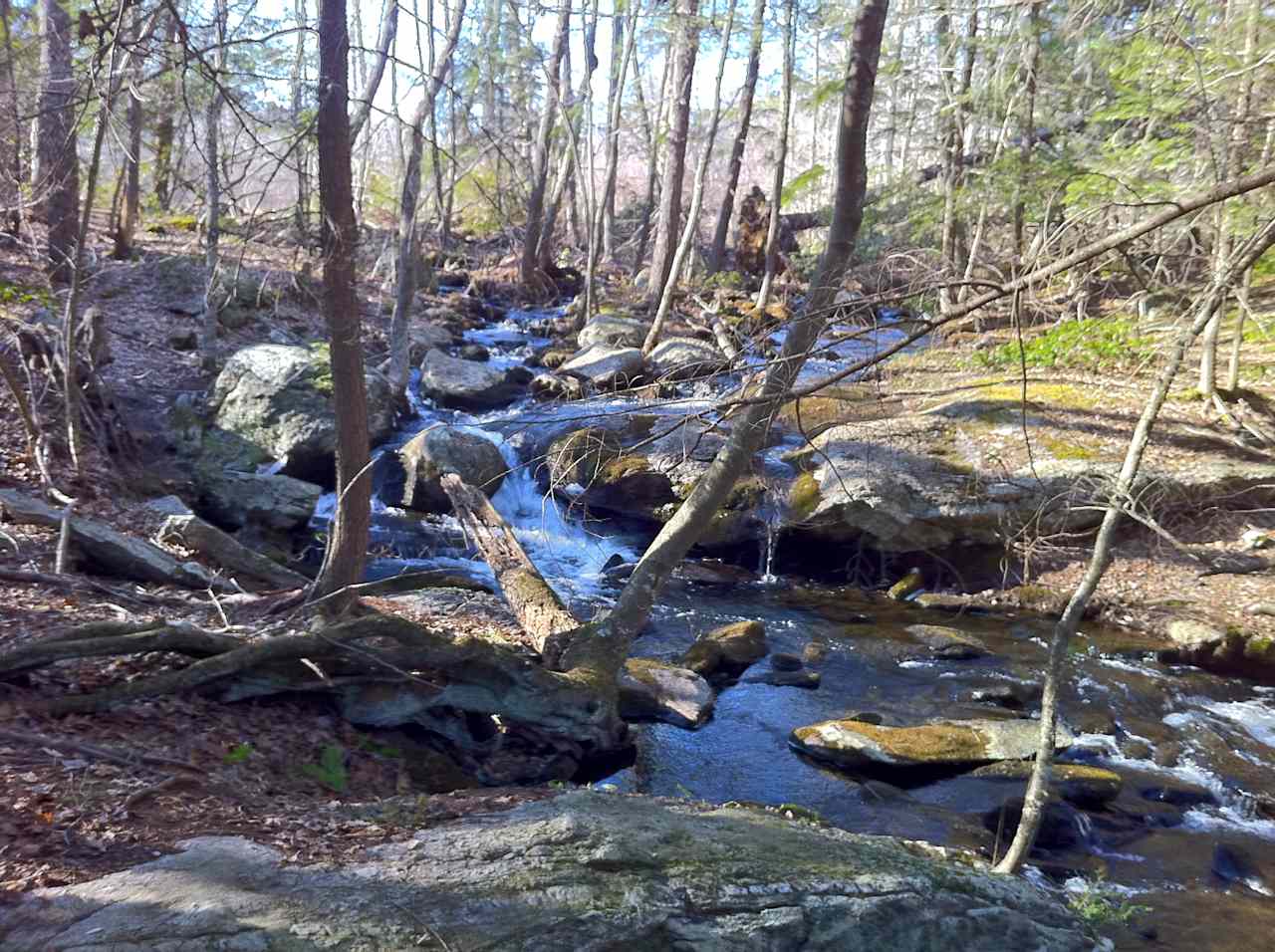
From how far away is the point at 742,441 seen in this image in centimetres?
673

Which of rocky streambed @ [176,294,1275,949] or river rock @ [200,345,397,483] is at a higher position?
river rock @ [200,345,397,483]

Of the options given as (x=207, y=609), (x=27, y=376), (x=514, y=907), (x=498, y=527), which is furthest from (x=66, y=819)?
(x=27, y=376)

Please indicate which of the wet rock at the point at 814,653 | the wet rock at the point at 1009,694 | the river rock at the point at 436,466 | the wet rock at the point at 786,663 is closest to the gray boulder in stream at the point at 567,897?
the wet rock at the point at 1009,694

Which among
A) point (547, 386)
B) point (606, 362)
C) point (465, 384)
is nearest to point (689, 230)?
point (606, 362)

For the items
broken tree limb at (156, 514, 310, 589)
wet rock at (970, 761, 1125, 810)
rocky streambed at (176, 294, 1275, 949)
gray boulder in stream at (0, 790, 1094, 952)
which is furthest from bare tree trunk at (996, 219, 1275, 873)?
broken tree limb at (156, 514, 310, 589)

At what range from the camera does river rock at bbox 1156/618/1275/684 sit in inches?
340

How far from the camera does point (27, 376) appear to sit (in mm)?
8938

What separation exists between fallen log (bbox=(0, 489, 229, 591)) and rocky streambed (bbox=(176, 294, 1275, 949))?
5.59 feet

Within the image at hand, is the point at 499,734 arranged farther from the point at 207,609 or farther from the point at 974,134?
the point at 974,134

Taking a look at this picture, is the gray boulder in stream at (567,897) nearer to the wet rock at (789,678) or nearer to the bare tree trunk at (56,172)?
the wet rock at (789,678)

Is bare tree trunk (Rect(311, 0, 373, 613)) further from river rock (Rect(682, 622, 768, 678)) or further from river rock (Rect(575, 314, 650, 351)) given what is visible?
river rock (Rect(575, 314, 650, 351))

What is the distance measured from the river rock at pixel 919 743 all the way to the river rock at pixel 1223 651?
245 cm

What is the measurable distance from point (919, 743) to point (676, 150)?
15.0 m

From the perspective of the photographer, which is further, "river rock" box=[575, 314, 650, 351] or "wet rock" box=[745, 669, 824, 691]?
"river rock" box=[575, 314, 650, 351]
